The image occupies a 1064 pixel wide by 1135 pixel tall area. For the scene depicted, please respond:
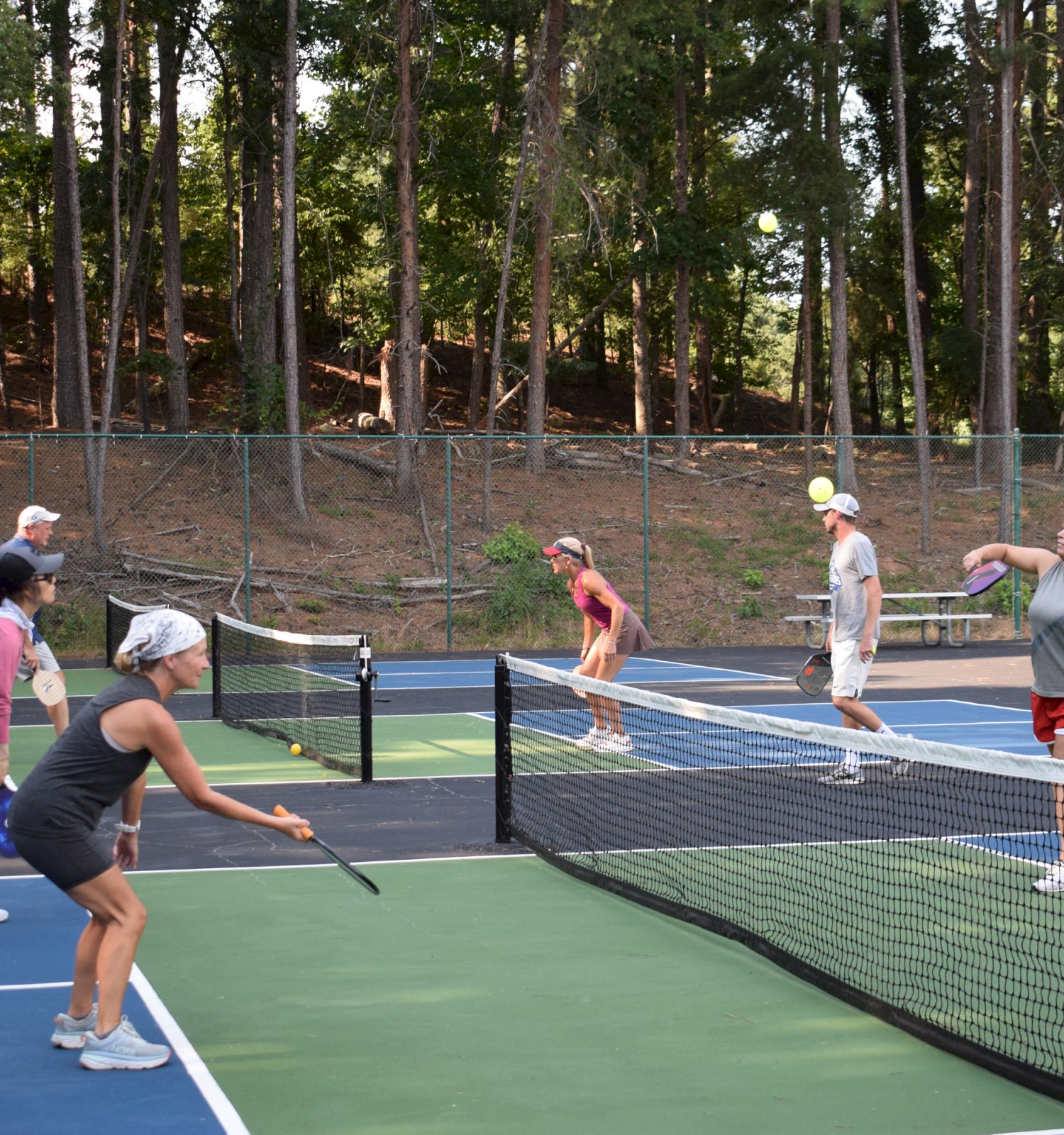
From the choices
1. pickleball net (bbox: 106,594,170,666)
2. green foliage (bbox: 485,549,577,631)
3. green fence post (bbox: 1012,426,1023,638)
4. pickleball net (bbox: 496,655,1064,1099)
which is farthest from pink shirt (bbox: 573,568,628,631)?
green fence post (bbox: 1012,426,1023,638)

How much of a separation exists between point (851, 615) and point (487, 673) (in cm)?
900

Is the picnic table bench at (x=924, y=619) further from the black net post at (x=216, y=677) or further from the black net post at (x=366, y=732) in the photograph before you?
the black net post at (x=366, y=732)

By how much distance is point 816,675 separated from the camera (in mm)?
10688

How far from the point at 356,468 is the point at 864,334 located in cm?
1818

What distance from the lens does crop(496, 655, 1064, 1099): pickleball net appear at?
491 cm

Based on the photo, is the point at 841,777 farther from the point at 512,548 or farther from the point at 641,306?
the point at 641,306

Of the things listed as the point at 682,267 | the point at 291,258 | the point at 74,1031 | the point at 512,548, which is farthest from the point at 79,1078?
the point at 682,267

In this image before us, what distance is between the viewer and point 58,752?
4219 mm

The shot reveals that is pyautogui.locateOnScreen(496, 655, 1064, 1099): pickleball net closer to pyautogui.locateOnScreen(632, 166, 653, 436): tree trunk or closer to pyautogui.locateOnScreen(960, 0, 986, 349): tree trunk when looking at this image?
pyautogui.locateOnScreen(632, 166, 653, 436): tree trunk

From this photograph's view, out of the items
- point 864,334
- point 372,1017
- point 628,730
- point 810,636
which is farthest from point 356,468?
point 372,1017

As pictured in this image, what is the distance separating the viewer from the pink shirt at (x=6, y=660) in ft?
19.8

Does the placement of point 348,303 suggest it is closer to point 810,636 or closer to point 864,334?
point 864,334

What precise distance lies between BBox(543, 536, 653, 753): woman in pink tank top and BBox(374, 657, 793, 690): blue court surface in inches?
198

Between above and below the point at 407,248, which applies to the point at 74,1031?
below
